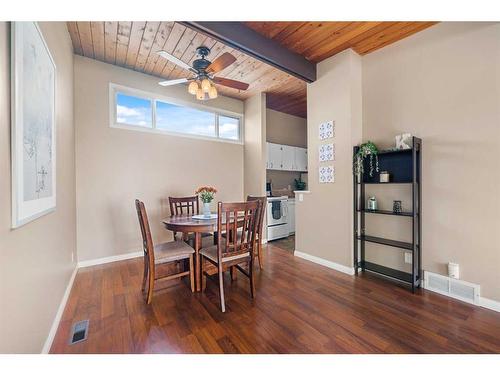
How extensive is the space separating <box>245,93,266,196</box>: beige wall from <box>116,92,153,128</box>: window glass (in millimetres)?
1881

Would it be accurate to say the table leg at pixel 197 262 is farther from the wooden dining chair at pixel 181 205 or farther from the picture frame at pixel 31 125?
the picture frame at pixel 31 125

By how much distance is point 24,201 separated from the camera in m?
1.13

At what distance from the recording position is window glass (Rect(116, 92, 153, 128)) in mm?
3227

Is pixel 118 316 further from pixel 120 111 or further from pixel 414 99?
pixel 414 99

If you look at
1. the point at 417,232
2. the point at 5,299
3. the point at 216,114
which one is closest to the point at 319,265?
the point at 417,232

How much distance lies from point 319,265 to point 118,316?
2428mm

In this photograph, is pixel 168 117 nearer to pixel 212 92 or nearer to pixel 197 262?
pixel 212 92

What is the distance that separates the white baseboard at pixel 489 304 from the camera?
1882mm

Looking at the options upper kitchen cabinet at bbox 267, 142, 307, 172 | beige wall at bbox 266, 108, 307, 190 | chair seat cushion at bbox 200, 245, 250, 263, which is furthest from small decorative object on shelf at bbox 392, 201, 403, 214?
beige wall at bbox 266, 108, 307, 190

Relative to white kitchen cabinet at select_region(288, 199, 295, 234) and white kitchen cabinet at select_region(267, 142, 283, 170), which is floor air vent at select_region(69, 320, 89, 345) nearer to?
white kitchen cabinet at select_region(288, 199, 295, 234)

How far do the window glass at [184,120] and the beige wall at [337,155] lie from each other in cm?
193

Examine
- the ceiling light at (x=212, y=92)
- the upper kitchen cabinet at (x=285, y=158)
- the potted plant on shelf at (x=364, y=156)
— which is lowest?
the potted plant on shelf at (x=364, y=156)

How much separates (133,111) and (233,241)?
273 cm

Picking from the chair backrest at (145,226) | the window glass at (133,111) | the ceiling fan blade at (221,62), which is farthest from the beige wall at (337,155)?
the window glass at (133,111)
